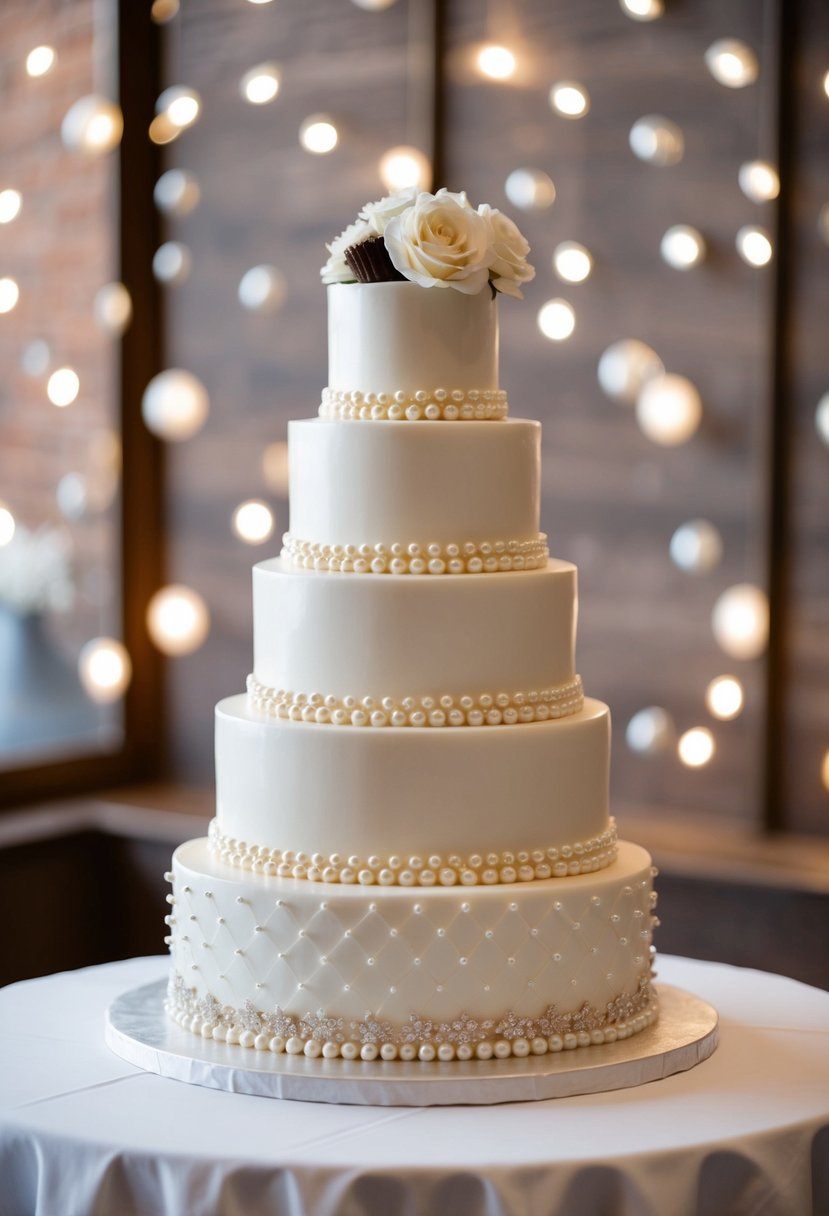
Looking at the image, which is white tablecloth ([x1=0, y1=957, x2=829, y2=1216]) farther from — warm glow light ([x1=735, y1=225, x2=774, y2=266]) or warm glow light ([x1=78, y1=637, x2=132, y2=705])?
warm glow light ([x1=78, y1=637, x2=132, y2=705])

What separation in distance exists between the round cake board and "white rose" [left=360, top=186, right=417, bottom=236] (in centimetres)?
114

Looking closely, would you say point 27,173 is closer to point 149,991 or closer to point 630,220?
point 630,220

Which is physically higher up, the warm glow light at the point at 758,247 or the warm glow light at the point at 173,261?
the warm glow light at the point at 173,261

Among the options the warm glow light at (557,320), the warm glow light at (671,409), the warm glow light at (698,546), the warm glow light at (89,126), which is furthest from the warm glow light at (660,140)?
the warm glow light at (89,126)

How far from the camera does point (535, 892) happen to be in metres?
2.17

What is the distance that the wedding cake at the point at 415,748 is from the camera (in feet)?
7.04

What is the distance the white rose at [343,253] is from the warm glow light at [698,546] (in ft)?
5.38

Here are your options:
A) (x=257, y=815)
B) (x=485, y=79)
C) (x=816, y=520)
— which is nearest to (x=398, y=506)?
(x=257, y=815)

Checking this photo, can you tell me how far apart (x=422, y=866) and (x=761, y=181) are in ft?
6.88

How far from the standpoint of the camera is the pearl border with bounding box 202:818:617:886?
2.19 metres

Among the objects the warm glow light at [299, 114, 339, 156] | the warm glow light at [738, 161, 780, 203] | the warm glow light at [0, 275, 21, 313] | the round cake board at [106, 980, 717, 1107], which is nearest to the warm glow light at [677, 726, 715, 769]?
the warm glow light at [738, 161, 780, 203]

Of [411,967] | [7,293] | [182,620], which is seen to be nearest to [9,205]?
[7,293]

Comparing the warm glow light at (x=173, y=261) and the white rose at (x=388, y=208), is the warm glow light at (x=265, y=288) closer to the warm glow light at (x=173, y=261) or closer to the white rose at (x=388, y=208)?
the warm glow light at (x=173, y=261)

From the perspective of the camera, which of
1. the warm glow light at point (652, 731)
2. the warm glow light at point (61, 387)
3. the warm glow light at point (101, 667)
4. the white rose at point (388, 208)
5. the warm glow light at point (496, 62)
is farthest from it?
the warm glow light at point (101, 667)
